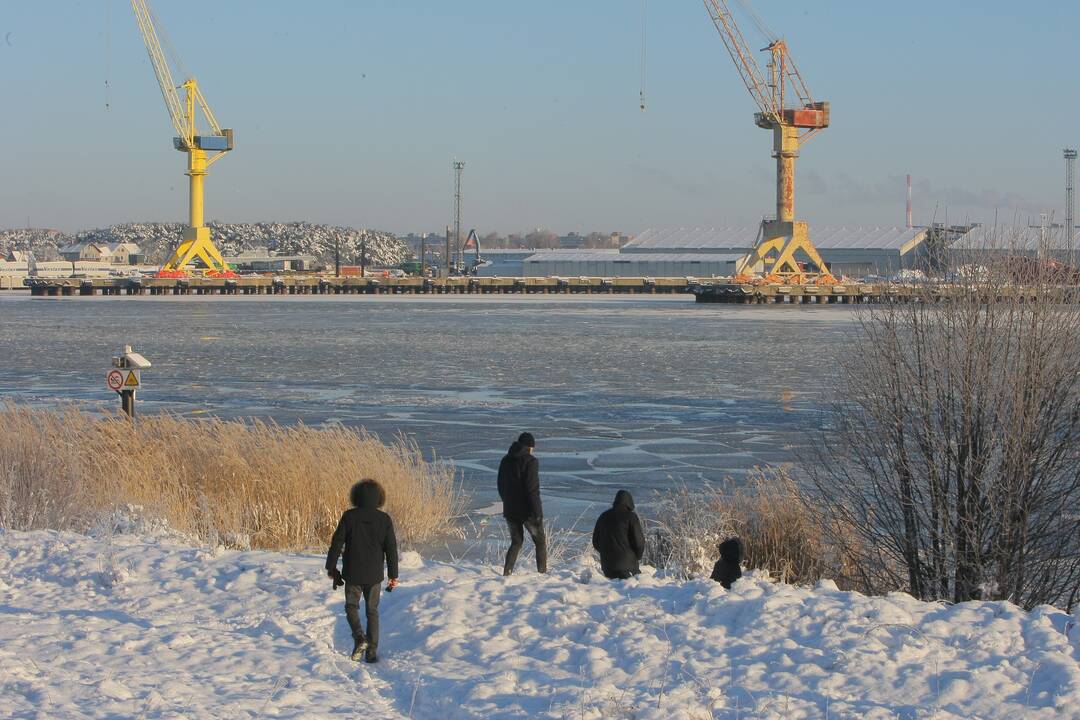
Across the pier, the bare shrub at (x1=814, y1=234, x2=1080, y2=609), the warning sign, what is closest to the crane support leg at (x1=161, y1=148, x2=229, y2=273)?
the pier

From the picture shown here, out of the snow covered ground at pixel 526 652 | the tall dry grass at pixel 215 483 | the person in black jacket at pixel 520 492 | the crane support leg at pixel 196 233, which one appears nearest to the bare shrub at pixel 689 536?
the person in black jacket at pixel 520 492

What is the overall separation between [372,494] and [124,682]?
1957 mm

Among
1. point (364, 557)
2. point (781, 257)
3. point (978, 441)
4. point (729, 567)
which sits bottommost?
point (729, 567)

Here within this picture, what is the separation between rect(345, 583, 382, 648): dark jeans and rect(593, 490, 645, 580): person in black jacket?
7.90 ft

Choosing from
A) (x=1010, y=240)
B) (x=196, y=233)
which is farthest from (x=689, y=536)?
(x=196, y=233)

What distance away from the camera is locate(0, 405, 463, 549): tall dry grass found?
49.3 ft

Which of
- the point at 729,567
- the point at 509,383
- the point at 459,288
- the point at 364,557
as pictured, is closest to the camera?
the point at 364,557

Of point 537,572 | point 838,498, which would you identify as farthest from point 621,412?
point 537,572

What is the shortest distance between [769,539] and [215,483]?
6.49 metres

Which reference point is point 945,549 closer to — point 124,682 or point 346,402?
point 124,682

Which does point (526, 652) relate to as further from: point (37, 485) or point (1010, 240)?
point (37, 485)

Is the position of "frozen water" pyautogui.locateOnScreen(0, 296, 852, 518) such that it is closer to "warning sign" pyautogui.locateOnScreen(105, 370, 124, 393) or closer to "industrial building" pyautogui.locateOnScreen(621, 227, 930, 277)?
"warning sign" pyautogui.locateOnScreen(105, 370, 124, 393)

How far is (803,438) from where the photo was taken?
2278cm

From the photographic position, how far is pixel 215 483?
53.3 ft
